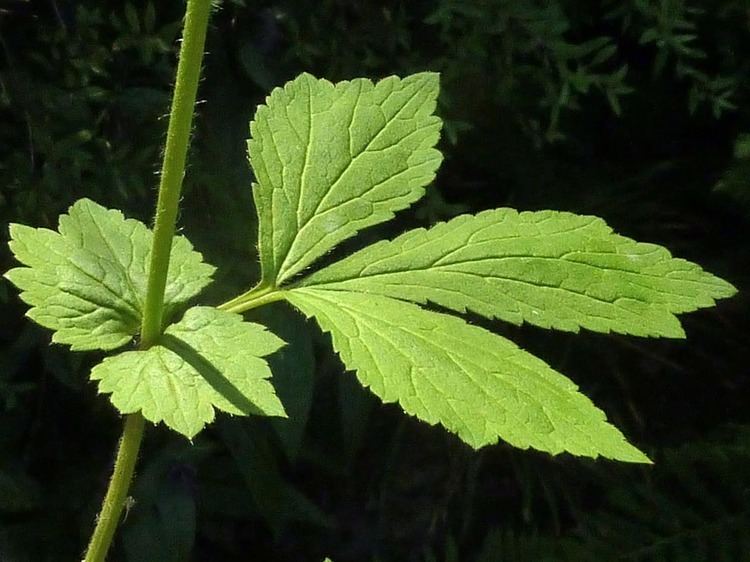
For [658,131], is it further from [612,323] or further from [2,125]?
[612,323]

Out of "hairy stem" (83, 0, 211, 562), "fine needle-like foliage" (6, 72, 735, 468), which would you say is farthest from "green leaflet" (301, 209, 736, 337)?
"hairy stem" (83, 0, 211, 562)

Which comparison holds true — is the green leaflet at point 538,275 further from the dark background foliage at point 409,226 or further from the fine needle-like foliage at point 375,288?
the dark background foliage at point 409,226

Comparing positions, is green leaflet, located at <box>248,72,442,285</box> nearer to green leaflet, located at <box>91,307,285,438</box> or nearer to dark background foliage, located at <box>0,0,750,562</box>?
green leaflet, located at <box>91,307,285,438</box>

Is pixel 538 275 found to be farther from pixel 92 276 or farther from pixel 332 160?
pixel 92 276

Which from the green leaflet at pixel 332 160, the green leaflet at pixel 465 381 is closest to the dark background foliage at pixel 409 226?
the green leaflet at pixel 332 160

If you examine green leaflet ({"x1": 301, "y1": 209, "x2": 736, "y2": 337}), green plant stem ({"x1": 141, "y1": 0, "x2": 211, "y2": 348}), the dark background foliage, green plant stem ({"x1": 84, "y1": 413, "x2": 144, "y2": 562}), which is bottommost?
the dark background foliage

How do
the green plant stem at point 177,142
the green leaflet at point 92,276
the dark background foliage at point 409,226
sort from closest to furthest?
the green plant stem at point 177,142 → the green leaflet at point 92,276 → the dark background foliage at point 409,226

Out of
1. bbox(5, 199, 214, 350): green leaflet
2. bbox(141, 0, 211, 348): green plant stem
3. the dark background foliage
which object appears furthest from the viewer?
the dark background foliage

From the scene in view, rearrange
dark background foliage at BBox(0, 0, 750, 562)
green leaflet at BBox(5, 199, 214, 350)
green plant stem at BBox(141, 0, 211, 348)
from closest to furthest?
green plant stem at BBox(141, 0, 211, 348) → green leaflet at BBox(5, 199, 214, 350) → dark background foliage at BBox(0, 0, 750, 562)

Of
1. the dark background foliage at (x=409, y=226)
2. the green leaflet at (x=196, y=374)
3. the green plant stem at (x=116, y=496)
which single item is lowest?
the dark background foliage at (x=409, y=226)
